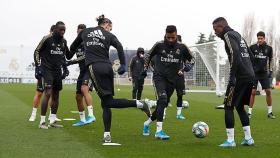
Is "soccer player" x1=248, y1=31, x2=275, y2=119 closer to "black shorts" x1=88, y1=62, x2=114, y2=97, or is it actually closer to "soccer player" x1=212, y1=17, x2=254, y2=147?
"soccer player" x1=212, y1=17, x2=254, y2=147

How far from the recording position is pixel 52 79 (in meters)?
12.4

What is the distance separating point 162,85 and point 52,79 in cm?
278

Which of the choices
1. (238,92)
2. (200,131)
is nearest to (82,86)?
(200,131)

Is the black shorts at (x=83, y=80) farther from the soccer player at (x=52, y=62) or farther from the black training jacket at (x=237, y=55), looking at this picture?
the black training jacket at (x=237, y=55)

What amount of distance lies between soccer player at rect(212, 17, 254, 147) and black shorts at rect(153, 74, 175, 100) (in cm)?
165

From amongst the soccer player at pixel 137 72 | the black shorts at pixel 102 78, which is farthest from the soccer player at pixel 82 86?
the soccer player at pixel 137 72

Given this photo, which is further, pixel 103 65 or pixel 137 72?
pixel 137 72

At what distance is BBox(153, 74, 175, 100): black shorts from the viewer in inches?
428

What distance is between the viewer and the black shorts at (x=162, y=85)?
10.9 meters

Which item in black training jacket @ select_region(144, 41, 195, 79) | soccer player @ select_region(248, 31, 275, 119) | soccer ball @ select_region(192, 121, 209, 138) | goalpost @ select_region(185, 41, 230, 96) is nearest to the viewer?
soccer ball @ select_region(192, 121, 209, 138)

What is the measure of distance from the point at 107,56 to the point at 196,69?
96.6 ft

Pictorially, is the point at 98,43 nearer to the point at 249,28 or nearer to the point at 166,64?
the point at 166,64

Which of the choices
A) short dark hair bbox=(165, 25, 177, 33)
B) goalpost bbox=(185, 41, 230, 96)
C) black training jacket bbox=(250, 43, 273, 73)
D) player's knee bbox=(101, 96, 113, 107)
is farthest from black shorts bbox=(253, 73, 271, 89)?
goalpost bbox=(185, 41, 230, 96)

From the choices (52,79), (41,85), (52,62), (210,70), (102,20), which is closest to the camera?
(102,20)
